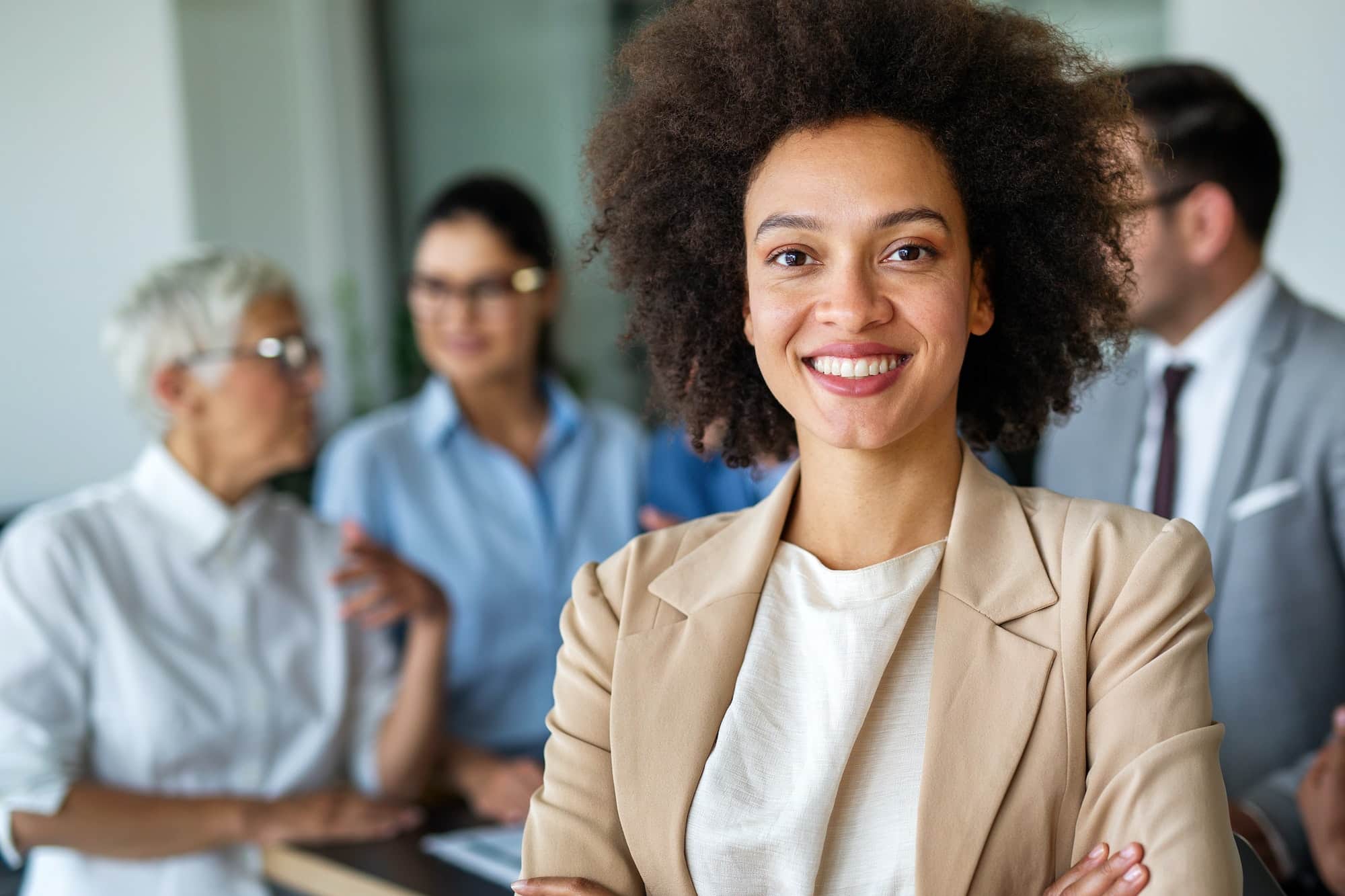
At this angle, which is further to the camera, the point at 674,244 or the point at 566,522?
the point at 566,522

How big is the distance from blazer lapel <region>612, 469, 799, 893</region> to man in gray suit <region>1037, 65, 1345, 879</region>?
1.04 meters

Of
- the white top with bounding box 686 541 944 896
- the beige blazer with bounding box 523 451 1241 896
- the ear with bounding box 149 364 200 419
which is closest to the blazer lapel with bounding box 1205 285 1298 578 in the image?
the beige blazer with bounding box 523 451 1241 896

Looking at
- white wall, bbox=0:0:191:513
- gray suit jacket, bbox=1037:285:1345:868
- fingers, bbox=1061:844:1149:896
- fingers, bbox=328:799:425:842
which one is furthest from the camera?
white wall, bbox=0:0:191:513

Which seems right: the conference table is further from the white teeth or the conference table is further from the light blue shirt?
the white teeth

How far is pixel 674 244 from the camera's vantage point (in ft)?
5.52

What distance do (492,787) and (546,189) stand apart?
4.78 m

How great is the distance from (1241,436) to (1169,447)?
215 mm

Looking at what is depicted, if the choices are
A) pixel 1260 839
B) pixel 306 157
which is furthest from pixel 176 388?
pixel 306 157

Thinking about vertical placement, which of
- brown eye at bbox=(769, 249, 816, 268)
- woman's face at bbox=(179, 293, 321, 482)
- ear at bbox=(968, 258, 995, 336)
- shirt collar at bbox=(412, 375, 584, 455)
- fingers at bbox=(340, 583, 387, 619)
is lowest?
fingers at bbox=(340, 583, 387, 619)

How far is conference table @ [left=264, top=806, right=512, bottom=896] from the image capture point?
2260 millimetres

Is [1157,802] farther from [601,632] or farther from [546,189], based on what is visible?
[546,189]

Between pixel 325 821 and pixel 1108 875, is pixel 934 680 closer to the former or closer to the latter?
pixel 1108 875

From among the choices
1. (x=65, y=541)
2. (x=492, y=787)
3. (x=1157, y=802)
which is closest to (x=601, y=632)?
(x=1157, y=802)

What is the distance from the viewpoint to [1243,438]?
2.53m
